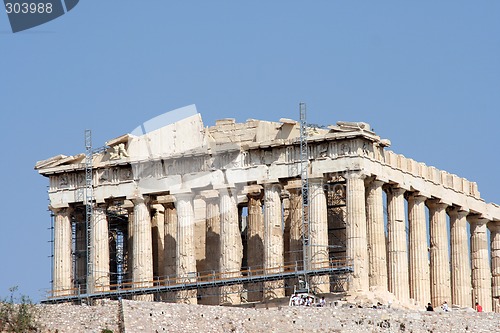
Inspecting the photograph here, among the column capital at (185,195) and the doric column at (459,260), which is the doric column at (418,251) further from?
the column capital at (185,195)

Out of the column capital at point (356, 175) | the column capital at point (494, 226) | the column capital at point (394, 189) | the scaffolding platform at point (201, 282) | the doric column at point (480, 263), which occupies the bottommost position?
the scaffolding platform at point (201, 282)

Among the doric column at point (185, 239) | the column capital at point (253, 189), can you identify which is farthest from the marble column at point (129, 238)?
the column capital at point (253, 189)

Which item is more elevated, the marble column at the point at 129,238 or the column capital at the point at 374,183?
the column capital at the point at 374,183

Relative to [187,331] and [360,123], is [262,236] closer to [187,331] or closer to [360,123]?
[360,123]

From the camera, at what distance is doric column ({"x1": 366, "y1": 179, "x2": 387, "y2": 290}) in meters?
108

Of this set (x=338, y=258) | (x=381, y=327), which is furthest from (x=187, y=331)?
(x=338, y=258)

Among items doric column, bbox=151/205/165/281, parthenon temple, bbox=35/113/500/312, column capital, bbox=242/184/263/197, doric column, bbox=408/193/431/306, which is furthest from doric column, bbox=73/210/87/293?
doric column, bbox=408/193/431/306

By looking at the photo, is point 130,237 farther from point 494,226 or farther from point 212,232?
point 494,226

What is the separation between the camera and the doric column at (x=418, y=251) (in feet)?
368

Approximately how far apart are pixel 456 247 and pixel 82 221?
71.1 ft

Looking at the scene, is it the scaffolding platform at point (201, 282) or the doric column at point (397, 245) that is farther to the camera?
the doric column at point (397, 245)

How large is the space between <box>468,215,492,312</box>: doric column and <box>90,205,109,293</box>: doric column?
22.3 metres

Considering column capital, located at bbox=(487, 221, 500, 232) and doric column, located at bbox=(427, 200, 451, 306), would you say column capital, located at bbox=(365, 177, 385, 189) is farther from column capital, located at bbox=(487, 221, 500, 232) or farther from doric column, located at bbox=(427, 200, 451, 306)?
column capital, located at bbox=(487, 221, 500, 232)

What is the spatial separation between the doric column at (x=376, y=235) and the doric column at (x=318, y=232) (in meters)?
2.53
